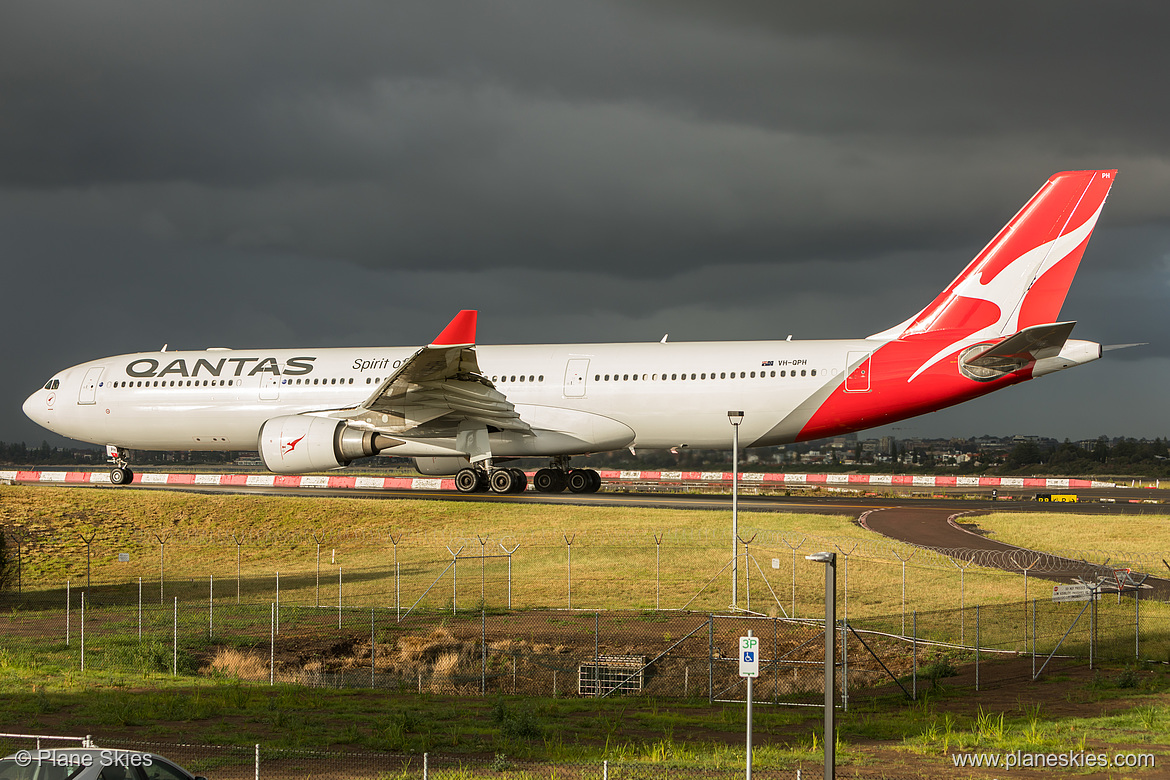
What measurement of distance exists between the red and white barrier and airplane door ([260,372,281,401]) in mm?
22806

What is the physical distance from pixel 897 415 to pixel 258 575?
21945 millimetres

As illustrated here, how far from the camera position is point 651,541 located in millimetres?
34281

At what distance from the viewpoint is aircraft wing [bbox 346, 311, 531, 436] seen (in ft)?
86.5

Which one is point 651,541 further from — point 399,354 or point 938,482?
point 938,482

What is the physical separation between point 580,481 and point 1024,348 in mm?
15864

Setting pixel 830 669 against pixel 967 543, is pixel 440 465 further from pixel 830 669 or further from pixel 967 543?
pixel 830 669

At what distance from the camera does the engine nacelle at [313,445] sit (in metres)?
30.0

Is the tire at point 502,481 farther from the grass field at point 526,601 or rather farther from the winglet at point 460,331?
the winglet at point 460,331

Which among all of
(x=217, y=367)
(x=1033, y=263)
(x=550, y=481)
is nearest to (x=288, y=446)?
(x=217, y=367)

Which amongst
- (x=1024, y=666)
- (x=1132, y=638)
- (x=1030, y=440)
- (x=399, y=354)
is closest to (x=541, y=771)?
(x=1024, y=666)

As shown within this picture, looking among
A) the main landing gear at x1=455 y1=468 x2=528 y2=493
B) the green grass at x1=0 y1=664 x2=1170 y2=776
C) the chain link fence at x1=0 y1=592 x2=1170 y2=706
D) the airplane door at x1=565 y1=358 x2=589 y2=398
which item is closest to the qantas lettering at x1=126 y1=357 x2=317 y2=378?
the main landing gear at x1=455 y1=468 x2=528 y2=493

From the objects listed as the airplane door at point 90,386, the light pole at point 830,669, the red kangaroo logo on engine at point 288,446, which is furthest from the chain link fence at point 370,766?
the airplane door at point 90,386

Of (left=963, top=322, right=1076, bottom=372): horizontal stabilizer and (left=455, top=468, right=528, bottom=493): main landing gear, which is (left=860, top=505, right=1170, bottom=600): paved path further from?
(left=455, top=468, right=528, bottom=493): main landing gear

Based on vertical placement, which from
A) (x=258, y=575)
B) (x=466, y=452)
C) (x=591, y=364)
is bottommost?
(x=258, y=575)
